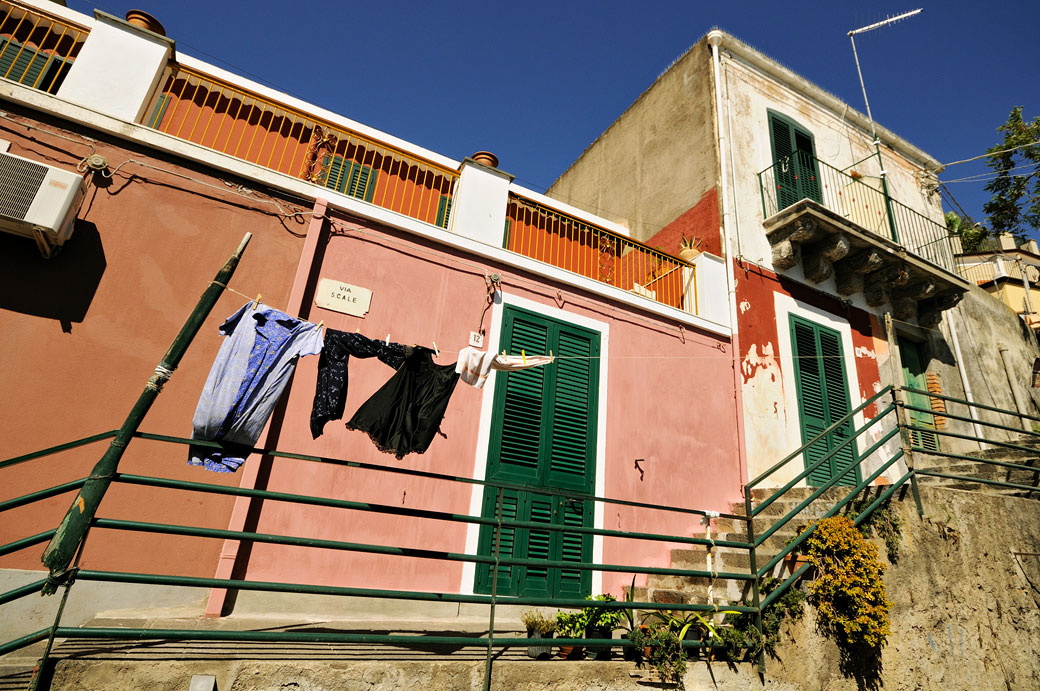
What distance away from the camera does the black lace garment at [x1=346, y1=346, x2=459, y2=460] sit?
4.91 metres

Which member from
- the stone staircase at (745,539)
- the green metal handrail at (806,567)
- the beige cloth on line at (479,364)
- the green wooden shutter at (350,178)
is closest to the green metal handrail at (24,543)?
the beige cloth on line at (479,364)

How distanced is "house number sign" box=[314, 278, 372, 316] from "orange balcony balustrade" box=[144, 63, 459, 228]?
1.50 metres

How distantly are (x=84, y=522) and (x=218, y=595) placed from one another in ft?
7.26

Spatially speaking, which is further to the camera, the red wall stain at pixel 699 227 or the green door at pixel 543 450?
the red wall stain at pixel 699 227

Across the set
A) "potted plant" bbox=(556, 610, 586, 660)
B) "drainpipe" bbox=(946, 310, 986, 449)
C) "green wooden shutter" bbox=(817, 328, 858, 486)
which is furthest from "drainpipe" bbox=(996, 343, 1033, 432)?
"potted plant" bbox=(556, 610, 586, 660)

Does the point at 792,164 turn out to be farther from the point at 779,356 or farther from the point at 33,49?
the point at 33,49

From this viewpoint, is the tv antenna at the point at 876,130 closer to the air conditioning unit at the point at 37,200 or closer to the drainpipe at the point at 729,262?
the drainpipe at the point at 729,262

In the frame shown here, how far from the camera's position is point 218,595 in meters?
4.85

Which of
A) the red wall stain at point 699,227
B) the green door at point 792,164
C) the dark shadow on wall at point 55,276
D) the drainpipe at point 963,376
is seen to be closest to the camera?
the dark shadow on wall at point 55,276

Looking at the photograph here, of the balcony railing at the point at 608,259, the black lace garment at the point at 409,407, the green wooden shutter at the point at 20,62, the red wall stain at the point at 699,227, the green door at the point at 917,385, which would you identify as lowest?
the black lace garment at the point at 409,407

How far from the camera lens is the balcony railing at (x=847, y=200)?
10.5 meters

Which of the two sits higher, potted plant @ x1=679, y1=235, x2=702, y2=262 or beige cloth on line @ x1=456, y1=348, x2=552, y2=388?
potted plant @ x1=679, y1=235, x2=702, y2=262

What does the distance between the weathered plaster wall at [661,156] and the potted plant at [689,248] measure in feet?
0.75

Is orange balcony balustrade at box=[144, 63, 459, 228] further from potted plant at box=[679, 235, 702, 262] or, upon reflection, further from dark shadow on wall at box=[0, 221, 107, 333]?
potted plant at box=[679, 235, 702, 262]
